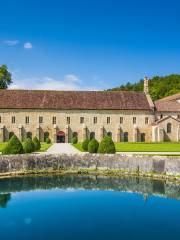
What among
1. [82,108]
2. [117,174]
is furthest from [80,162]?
[82,108]

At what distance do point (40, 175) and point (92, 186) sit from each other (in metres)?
4.13

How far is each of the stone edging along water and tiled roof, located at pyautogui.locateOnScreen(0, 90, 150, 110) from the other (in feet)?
74.2

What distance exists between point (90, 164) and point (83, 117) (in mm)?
23063

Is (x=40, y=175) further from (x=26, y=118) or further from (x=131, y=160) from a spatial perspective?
(x=26, y=118)

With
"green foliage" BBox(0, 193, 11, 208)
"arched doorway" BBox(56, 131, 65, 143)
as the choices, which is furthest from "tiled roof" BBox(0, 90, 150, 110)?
"green foliage" BBox(0, 193, 11, 208)

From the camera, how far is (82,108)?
155 ft

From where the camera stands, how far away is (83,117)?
47500mm

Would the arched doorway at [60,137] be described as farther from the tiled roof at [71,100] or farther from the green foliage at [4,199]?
the green foliage at [4,199]

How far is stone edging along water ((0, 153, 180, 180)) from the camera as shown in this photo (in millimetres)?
22750

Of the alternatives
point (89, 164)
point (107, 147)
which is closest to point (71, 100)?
point (107, 147)

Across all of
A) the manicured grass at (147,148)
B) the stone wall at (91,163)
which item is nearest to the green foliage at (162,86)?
the manicured grass at (147,148)

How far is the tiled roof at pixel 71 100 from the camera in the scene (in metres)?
46.6

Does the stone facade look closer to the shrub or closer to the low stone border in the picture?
the shrub

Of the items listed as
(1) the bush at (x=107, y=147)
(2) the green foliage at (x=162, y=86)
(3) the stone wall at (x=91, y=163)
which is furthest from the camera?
(2) the green foliage at (x=162, y=86)
